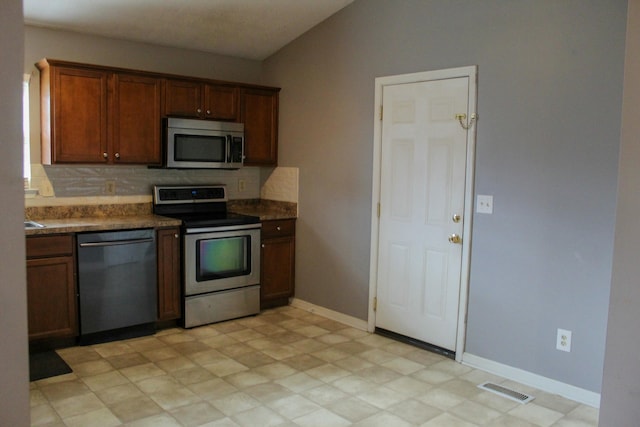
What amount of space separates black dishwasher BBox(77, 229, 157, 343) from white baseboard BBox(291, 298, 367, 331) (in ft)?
4.71

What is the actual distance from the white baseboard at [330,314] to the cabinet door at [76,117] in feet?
7.21

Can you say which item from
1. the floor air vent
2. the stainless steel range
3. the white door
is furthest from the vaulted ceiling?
the floor air vent

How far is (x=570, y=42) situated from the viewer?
314cm

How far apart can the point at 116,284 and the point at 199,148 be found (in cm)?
137

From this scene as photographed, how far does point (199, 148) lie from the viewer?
182 inches

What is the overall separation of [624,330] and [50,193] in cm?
401

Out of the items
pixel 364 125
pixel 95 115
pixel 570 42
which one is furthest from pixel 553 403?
pixel 95 115

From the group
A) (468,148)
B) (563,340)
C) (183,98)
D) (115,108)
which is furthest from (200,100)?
(563,340)

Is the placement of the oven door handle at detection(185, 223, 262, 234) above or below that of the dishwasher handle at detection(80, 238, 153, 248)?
above

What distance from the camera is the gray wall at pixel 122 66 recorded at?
4098 millimetres

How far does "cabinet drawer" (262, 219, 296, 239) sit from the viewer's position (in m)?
4.88

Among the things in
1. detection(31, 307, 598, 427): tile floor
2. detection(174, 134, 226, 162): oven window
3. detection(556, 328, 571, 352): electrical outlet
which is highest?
detection(174, 134, 226, 162): oven window

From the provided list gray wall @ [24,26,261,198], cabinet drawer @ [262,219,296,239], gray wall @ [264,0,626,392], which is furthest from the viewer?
cabinet drawer @ [262,219,296,239]

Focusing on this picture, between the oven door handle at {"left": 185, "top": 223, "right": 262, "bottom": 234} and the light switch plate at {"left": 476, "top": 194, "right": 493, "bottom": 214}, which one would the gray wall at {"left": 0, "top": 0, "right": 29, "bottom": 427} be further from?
the light switch plate at {"left": 476, "top": 194, "right": 493, "bottom": 214}
